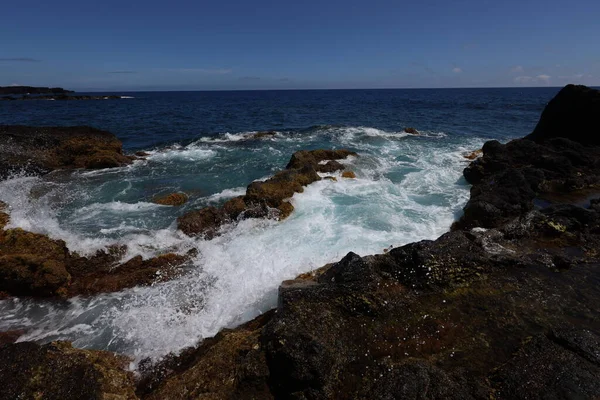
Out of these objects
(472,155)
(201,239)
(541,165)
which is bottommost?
(201,239)

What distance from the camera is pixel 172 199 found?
1512 cm

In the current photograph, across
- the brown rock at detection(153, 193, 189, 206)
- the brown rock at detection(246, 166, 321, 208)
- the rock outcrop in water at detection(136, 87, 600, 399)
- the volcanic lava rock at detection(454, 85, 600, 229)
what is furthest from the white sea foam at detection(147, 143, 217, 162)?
the volcanic lava rock at detection(454, 85, 600, 229)

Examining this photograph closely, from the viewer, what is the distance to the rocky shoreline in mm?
4775

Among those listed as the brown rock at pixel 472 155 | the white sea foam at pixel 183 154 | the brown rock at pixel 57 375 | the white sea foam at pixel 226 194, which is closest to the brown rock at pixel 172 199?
the white sea foam at pixel 226 194

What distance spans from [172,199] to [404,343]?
12.8 metres

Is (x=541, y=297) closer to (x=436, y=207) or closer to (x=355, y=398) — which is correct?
(x=355, y=398)

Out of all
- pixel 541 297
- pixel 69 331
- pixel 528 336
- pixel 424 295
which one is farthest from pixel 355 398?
pixel 69 331

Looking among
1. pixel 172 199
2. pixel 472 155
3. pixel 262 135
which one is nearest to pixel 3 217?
pixel 172 199

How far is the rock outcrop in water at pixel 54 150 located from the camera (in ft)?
62.6

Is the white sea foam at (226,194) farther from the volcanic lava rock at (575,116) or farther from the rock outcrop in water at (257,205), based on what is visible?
the volcanic lava rock at (575,116)

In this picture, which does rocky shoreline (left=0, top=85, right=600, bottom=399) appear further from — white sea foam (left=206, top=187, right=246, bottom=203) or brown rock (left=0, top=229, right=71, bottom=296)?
white sea foam (left=206, top=187, right=246, bottom=203)

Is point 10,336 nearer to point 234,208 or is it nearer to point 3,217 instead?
point 3,217

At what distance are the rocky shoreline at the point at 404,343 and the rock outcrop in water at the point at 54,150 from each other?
18278 mm

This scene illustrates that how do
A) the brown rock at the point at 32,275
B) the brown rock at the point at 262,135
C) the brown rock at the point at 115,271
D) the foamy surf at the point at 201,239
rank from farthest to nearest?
the brown rock at the point at 262,135 < the brown rock at the point at 115,271 < the brown rock at the point at 32,275 < the foamy surf at the point at 201,239
